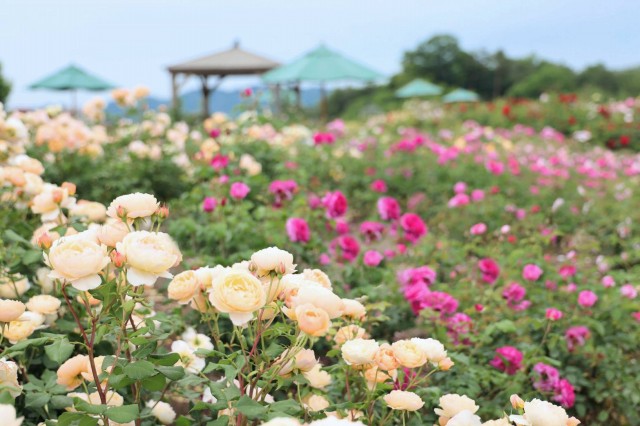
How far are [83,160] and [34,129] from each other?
0.40 metres

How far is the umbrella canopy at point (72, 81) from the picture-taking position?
16.7 m

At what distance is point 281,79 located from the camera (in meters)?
14.5

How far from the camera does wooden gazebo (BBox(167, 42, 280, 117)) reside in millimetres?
17375

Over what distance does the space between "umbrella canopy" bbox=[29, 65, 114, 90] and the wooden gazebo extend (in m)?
1.81

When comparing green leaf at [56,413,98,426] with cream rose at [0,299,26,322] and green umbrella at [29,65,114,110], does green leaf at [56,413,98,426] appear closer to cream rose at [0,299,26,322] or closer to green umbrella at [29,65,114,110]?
cream rose at [0,299,26,322]

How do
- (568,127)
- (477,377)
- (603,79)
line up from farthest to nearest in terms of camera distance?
1. (603,79)
2. (568,127)
3. (477,377)

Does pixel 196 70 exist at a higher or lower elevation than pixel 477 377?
higher

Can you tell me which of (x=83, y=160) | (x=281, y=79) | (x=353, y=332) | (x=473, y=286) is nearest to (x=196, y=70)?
(x=281, y=79)

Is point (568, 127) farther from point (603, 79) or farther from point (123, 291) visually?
point (603, 79)

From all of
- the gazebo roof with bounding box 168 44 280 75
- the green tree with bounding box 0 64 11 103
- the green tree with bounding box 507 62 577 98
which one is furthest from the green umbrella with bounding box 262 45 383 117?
the green tree with bounding box 507 62 577 98

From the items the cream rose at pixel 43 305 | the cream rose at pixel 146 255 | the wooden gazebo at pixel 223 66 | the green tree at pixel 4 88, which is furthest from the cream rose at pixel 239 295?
the wooden gazebo at pixel 223 66

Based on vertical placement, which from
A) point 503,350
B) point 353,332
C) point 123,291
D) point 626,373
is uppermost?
point 123,291

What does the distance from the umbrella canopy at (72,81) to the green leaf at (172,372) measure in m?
16.5

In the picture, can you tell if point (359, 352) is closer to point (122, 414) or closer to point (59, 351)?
point (122, 414)
